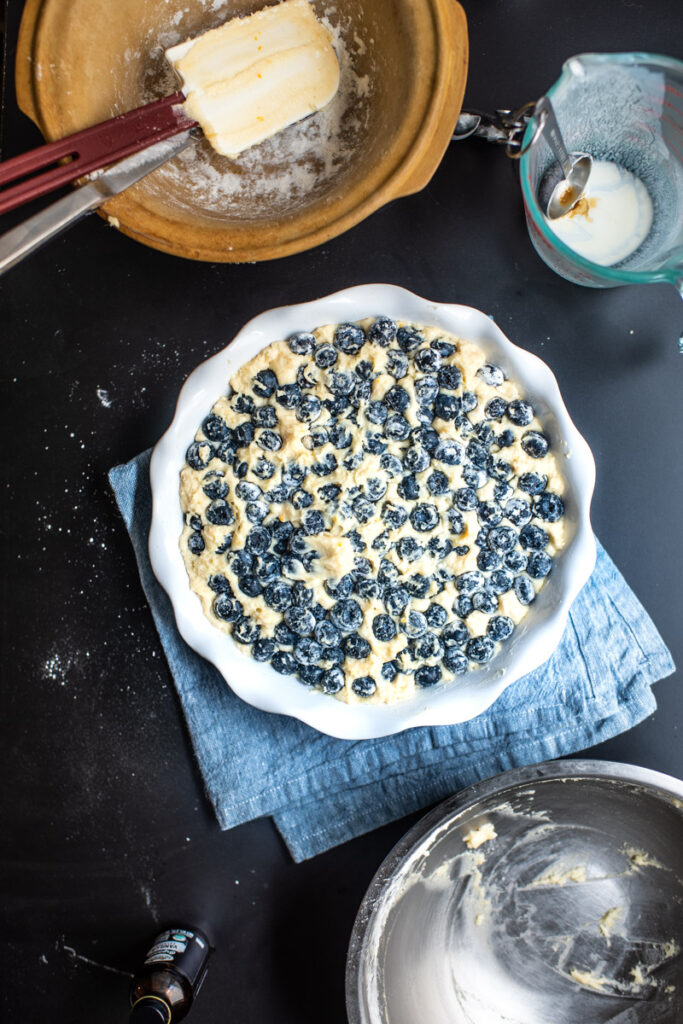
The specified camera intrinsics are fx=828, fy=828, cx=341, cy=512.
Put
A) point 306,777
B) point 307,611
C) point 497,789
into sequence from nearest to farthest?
point 497,789 → point 307,611 → point 306,777

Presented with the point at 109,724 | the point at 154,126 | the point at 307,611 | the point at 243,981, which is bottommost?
the point at 243,981

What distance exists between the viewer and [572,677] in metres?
1.72

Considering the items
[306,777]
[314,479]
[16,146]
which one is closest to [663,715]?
[306,777]

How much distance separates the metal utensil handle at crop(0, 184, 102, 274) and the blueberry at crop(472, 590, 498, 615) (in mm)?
1008

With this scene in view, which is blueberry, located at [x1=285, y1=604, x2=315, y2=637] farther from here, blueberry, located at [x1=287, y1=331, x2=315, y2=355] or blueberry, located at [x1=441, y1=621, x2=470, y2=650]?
blueberry, located at [x1=287, y1=331, x2=315, y2=355]

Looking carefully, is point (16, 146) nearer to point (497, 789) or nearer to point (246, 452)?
point (246, 452)

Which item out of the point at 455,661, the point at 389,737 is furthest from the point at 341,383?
the point at 389,737

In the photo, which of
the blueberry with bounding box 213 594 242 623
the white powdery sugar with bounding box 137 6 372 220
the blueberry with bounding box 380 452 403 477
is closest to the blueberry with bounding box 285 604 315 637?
the blueberry with bounding box 213 594 242 623

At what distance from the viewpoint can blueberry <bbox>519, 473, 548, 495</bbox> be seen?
1622 millimetres

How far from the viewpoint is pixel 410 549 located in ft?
5.26

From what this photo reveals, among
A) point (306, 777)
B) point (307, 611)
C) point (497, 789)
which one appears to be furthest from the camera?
point (306, 777)

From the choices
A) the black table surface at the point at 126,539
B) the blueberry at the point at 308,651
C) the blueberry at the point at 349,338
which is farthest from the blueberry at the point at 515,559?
the blueberry at the point at 349,338

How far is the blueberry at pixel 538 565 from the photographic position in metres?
1.62

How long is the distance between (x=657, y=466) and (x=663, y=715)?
21.5 inches
